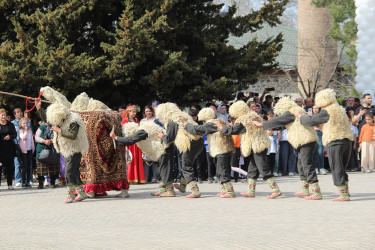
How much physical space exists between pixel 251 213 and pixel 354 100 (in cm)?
1041

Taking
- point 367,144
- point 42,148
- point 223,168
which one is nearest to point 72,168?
point 223,168

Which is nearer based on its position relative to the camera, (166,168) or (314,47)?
(166,168)

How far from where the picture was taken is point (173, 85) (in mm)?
18656

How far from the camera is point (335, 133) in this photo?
1142 centimetres

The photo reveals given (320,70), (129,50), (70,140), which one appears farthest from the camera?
(320,70)

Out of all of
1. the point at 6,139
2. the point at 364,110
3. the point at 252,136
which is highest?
the point at 364,110

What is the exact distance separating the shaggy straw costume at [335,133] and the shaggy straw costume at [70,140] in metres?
3.80

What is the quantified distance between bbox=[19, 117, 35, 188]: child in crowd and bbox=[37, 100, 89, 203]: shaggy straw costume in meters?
3.80

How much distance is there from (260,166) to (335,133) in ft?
4.89

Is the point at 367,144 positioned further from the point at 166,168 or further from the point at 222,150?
the point at 166,168

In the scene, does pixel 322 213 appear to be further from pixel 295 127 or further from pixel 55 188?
pixel 55 188

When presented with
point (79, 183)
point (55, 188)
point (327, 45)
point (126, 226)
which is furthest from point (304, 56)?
point (126, 226)

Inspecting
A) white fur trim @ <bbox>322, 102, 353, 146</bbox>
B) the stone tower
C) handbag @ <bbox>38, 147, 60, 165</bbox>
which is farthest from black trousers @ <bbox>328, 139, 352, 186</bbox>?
the stone tower

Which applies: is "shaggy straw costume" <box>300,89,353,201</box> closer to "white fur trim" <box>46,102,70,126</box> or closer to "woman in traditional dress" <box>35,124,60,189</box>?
"white fur trim" <box>46,102,70,126</box>
